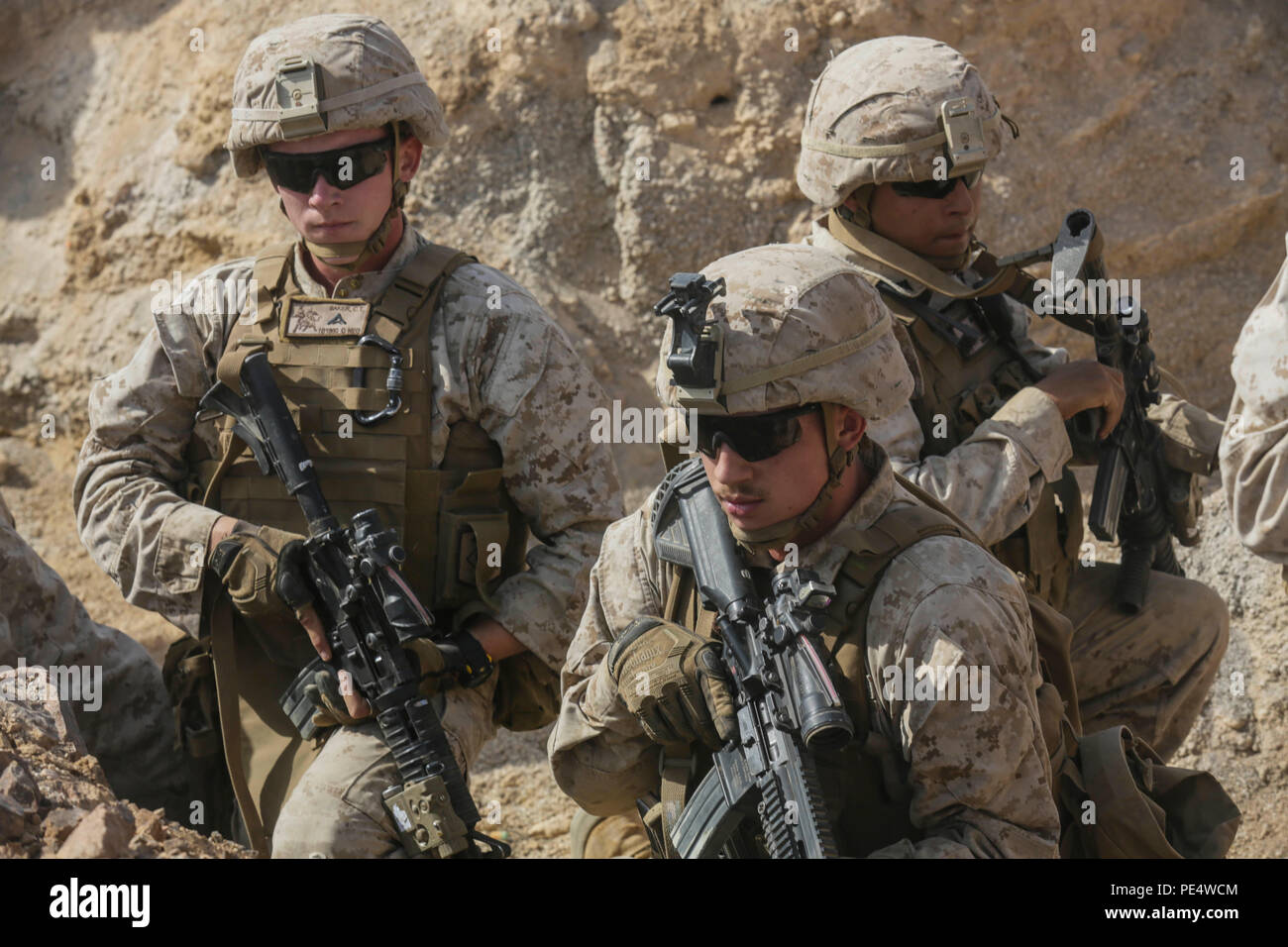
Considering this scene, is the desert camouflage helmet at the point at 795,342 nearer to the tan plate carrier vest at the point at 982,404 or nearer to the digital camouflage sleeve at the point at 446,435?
the digital camouflage sleeve at the point at 446,435

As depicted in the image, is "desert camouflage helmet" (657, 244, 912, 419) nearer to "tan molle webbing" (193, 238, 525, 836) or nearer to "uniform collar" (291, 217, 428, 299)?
"tan molle webbing" (193, 238, 525, 836)

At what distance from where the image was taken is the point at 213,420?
16.7 feet

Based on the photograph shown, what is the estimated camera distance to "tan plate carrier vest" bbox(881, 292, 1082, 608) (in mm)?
5109

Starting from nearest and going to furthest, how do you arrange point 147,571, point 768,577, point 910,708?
point 910,708
point 768,577
point 147,571

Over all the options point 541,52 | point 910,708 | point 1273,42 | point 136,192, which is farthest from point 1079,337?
point 910,708

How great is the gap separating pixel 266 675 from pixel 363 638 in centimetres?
53

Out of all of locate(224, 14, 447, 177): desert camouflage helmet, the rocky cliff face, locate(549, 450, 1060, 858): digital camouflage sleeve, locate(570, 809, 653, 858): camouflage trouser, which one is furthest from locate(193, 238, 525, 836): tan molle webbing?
the rocky cliff face

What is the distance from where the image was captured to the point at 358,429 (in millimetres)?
4875

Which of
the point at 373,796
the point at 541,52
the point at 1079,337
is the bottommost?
the point at 373,796

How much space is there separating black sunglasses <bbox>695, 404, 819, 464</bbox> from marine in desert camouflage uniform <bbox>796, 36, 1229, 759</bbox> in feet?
4.26

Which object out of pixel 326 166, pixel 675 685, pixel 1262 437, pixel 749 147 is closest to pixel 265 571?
pixel 326 166

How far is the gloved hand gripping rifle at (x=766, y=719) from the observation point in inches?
128

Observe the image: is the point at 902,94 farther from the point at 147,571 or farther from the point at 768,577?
the point at 147,571

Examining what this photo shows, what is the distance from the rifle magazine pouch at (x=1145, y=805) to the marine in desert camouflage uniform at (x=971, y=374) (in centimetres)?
95
